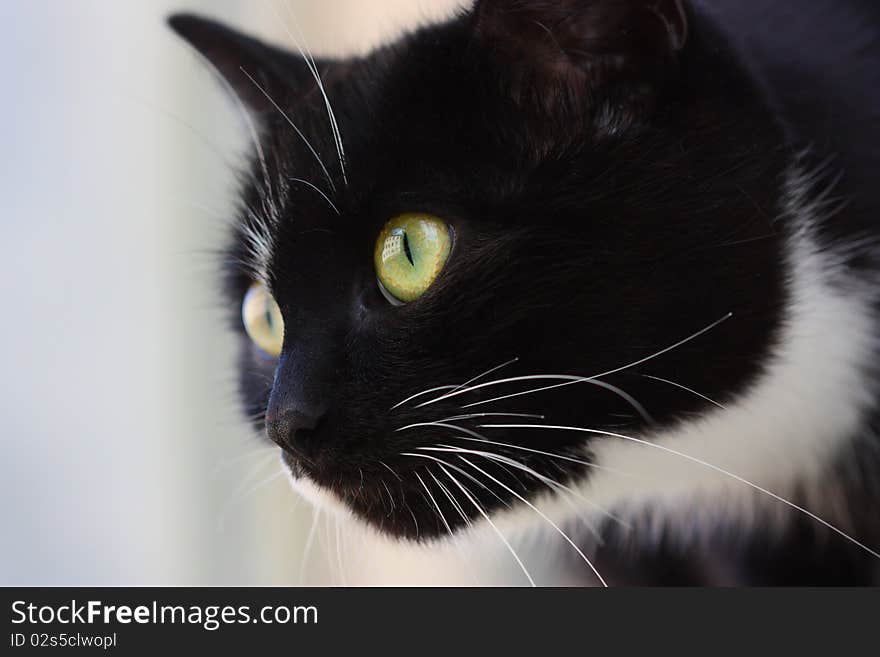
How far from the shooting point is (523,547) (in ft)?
3.33

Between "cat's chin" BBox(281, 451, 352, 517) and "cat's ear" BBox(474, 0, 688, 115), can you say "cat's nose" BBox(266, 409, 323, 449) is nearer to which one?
"cat's chin" BBox(281, 451, 352, 517)

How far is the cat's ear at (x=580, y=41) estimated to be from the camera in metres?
0.61

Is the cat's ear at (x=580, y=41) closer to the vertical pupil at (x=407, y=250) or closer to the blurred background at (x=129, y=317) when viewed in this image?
the vertical pupil at (x=407, y=250)

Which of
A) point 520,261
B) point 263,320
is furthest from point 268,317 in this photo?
point 520,261

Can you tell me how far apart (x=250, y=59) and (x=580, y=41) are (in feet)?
1.12

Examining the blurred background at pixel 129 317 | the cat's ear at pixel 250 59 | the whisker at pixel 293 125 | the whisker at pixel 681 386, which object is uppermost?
the cat's ear at pixel 250 59

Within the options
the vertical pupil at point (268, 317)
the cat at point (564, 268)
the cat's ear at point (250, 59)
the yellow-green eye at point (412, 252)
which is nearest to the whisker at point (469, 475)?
the cat at point (564, 268)

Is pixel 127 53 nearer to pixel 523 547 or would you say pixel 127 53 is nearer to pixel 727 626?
pixel 523 547

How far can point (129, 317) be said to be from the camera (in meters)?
1.08

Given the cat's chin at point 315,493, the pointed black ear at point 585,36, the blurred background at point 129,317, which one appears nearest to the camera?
the pointed black ear at point 585,36

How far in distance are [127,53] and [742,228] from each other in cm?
67

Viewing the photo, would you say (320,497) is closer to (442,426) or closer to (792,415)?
(442,426)

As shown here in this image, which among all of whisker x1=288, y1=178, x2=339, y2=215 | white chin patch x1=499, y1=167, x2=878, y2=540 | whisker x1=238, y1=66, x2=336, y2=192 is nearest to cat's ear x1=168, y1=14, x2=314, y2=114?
whisker x1=238, y1=66, x2=336, y2=192

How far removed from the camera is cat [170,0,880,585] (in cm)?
65
